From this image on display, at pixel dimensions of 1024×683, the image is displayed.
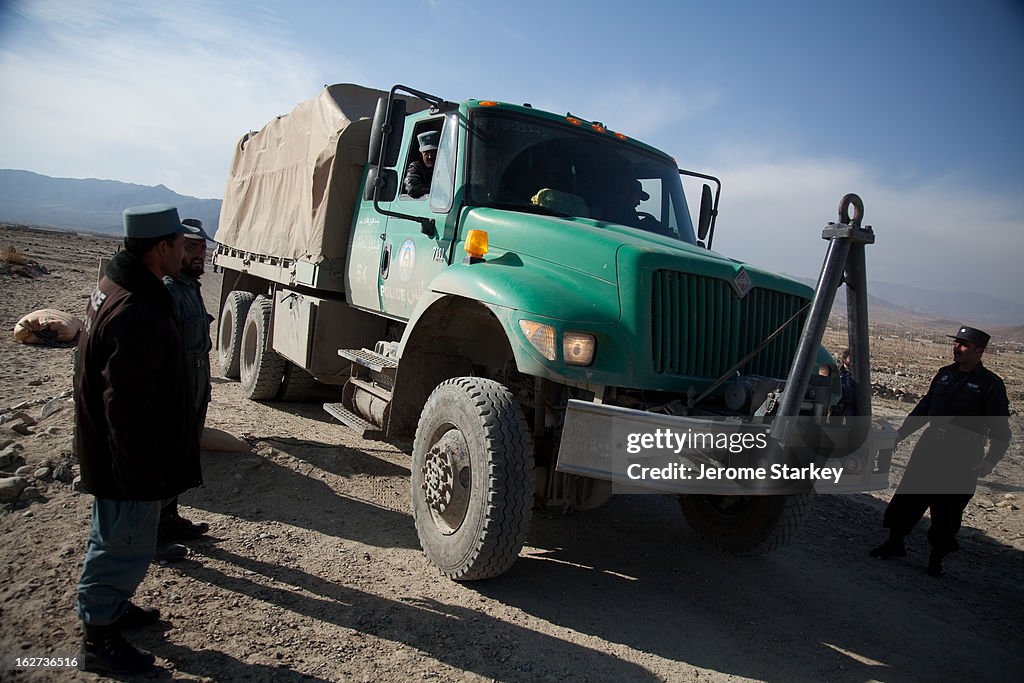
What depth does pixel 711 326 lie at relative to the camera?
11.9 ft

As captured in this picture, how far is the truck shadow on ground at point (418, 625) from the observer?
3014mm

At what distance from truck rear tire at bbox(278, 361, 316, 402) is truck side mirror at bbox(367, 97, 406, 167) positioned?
3247 mm

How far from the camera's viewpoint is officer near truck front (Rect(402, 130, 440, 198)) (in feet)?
16.3

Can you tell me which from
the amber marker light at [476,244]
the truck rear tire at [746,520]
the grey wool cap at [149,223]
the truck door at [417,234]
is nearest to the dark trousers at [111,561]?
the grey wool cap at [149,223]

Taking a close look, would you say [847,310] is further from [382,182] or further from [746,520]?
[382,182]

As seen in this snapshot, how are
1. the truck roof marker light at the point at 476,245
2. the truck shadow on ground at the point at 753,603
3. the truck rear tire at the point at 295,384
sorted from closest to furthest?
the truck shadow on ground at the point at 753,603, the truck roof marker light at the point at 476,245, the truck rear tire at the point at 295,384

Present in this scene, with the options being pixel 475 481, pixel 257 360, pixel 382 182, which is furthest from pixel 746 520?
pixel 257 360

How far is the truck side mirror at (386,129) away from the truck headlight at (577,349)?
2014 millimetres

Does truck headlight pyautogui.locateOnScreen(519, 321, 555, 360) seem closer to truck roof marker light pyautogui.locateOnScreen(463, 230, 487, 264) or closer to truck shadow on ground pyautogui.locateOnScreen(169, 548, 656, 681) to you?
truck roof marker light pyautogui.locateOnScreen(463, 230, 487, 264)

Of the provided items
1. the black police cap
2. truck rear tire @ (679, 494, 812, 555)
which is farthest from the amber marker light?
the black police cap

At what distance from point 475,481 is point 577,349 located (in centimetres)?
88

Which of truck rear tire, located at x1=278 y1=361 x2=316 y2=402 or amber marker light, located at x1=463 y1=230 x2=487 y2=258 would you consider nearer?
amber marker light, located at x1=463 y1=230 x2=487 y2=258
